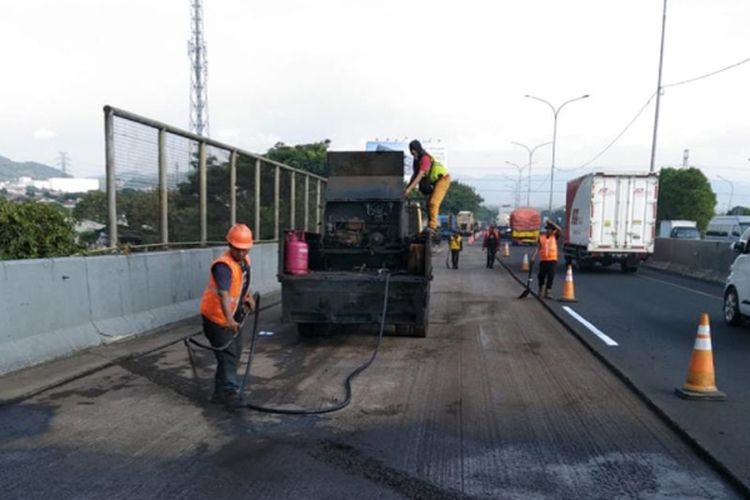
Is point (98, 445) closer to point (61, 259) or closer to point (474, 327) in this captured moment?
point (61, 259)

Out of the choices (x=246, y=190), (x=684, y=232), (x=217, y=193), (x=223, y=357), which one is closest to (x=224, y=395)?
(x=223, y=357)

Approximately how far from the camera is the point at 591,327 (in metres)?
11.1

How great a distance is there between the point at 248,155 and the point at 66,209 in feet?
21.1

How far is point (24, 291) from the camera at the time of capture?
725cm

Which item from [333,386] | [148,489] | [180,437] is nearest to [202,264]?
[333,386]

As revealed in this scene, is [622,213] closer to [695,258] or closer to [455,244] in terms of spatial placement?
[695,258]

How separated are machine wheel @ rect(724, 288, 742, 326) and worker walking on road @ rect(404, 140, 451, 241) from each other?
5.35 m

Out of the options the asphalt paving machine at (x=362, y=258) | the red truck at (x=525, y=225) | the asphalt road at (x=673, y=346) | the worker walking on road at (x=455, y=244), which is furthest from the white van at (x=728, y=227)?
the asphalt paving machine at (x=362, y=258)

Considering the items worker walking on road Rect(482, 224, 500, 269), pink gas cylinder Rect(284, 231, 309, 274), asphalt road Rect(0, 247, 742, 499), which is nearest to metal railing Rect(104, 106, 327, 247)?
pink gas cylinder Rect(284, 231, 309, 274)

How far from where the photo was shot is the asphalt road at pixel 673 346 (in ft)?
18.3

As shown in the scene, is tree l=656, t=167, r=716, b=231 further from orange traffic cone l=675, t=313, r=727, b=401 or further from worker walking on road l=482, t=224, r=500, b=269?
orange traffic cone l=675, t=313, r=727, b=401

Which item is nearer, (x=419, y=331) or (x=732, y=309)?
(x=419, y=331)

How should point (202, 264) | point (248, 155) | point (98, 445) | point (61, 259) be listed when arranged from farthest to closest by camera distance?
point (248, 155) < point (202, 264) < point (61, 259) < point (98, 445)

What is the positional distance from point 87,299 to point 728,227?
43753mm
